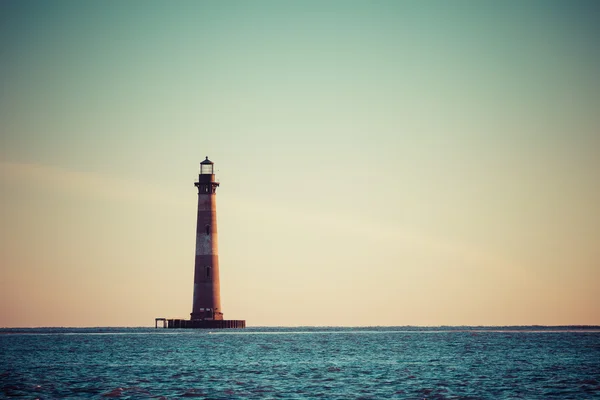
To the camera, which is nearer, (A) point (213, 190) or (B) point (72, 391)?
(B) point (72, 391)

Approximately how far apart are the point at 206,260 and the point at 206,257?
35cm

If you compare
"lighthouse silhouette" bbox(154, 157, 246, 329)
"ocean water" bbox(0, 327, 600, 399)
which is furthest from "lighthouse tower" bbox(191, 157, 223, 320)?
"ocean water" bbox(0, 327, 600, 399)

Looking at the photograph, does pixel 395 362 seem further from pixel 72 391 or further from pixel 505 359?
pixel 72 391

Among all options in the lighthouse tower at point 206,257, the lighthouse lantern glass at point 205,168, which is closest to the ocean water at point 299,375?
the lighthouse tower at point 206,257

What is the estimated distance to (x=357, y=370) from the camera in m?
51.7

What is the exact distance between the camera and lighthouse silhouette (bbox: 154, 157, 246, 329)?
102 metres

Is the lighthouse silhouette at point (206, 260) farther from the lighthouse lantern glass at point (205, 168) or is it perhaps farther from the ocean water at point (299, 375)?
the ocean water at point (299, 375)

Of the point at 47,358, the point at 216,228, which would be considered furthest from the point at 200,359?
the point at 216,228

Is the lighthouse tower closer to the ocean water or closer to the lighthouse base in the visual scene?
the lighthouse base

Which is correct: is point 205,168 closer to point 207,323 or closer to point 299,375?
point 207,323

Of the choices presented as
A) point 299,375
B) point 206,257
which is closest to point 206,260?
point 206,257

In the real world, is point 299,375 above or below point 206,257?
below

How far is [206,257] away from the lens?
101812mm

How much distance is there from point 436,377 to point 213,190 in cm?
6031
